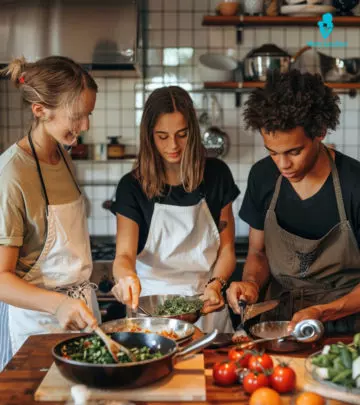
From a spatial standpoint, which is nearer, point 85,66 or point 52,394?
point 52,394

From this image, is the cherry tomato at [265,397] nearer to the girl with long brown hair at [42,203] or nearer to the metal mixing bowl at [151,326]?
the metal mixing bowl at [151,326]

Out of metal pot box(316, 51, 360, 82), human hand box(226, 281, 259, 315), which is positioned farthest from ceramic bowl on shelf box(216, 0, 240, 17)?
human hand box(226, 281, 259, 315)

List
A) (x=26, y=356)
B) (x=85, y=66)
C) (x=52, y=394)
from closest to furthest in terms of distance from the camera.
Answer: (x=52, y=394) < (x=26, y=356) < (x=85, y=66)

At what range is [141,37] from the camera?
4.53m

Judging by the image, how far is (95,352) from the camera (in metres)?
1.76

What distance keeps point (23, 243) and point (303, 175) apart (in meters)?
0.97

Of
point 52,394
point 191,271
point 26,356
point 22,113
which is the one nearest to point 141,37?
point 22,113

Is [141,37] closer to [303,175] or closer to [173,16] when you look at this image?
[173,16]

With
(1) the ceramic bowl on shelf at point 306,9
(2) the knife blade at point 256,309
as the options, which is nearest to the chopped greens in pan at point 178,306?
(2) the knife blade at point 256,309

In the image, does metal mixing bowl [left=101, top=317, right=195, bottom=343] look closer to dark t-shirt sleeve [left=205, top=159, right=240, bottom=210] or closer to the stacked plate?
dark t-shirt sleeve [left=205, top=159, right=240, bottom=210]

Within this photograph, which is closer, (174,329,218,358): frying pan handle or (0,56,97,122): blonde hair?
(174,329,218,358): frying pan handle

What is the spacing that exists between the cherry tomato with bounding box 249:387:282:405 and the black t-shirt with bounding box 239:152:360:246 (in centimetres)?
96

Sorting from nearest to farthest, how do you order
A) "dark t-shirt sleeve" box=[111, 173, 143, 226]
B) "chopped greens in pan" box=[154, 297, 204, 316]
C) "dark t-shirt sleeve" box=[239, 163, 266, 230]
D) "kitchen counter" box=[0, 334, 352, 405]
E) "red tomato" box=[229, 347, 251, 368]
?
"kitchen counter" box=[0, 334, 352, 405], "red tomato" box=[229, 347, 251, 368], "chopped greens in pan" box=[154, 297, 204, 316], "dark t-shirt sleeve" box=[239, 163, 266, 230], "dark t-shirt sleeve" box=[111, 173, 143, 226]

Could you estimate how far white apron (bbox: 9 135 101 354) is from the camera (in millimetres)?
2379
